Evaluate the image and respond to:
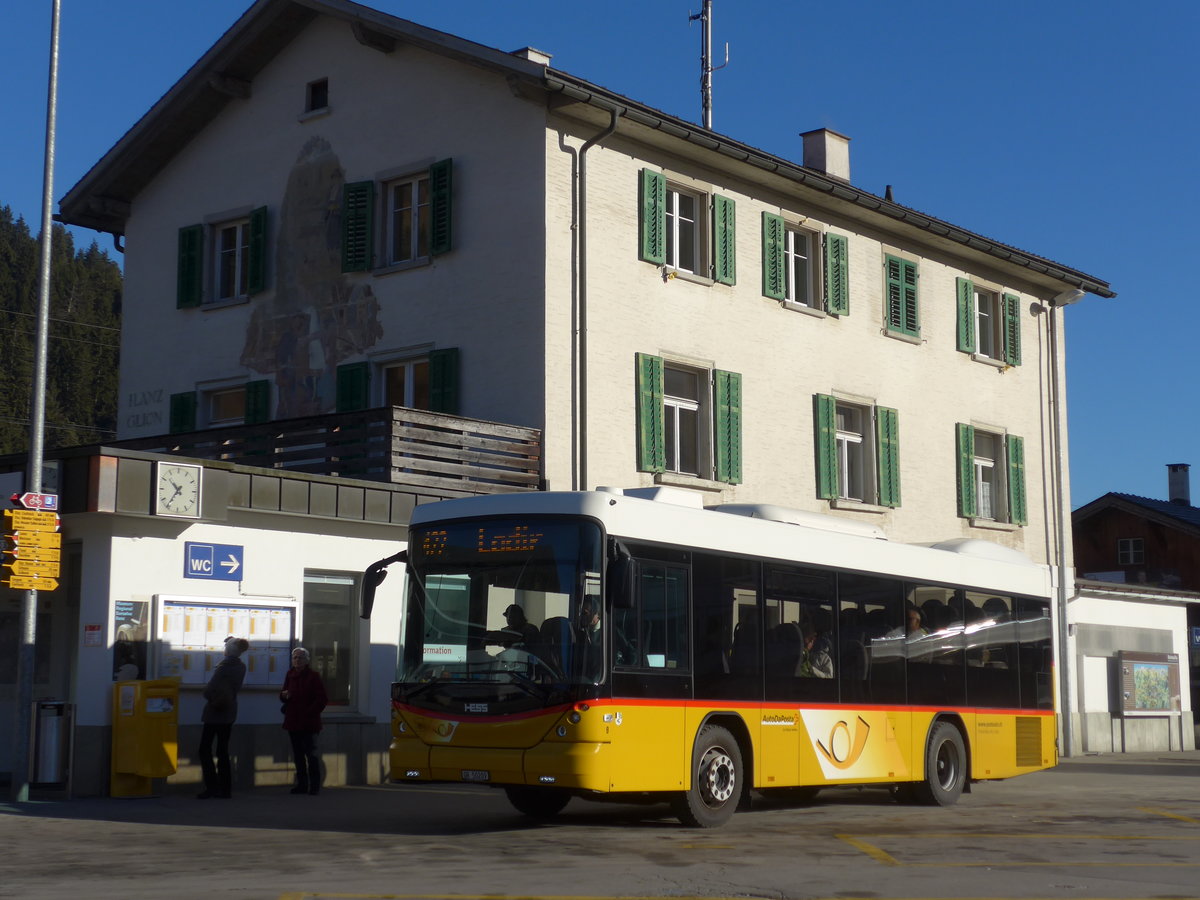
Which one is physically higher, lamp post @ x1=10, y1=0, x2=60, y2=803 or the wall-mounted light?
the wall-mounted light

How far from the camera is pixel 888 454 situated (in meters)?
27.7

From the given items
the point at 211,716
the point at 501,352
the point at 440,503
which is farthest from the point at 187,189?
the point at 440,503

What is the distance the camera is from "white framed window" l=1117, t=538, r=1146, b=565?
5033 centimetres

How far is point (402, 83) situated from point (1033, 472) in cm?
1422

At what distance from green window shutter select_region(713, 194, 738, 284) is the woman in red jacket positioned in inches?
382

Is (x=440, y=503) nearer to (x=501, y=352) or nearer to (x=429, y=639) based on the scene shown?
(x=429, y=639)

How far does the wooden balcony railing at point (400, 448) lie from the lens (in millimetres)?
20344

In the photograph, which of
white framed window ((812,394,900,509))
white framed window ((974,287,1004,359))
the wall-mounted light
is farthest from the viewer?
the wall-mounted light

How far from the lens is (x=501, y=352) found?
22453 millimetres

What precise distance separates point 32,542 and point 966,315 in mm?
19124

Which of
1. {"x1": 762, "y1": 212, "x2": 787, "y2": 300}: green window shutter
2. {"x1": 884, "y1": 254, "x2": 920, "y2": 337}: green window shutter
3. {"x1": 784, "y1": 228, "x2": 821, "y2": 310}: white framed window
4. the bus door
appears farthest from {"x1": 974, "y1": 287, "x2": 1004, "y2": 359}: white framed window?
the bus door

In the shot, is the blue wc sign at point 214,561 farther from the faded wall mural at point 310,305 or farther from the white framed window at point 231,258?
the white framed window at point 231,258

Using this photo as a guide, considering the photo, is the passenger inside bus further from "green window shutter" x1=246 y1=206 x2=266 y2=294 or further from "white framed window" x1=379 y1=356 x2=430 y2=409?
"green window shutter" x1=246 y1=206 x2=266 y2=294

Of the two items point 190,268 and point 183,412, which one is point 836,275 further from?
point 183,412
